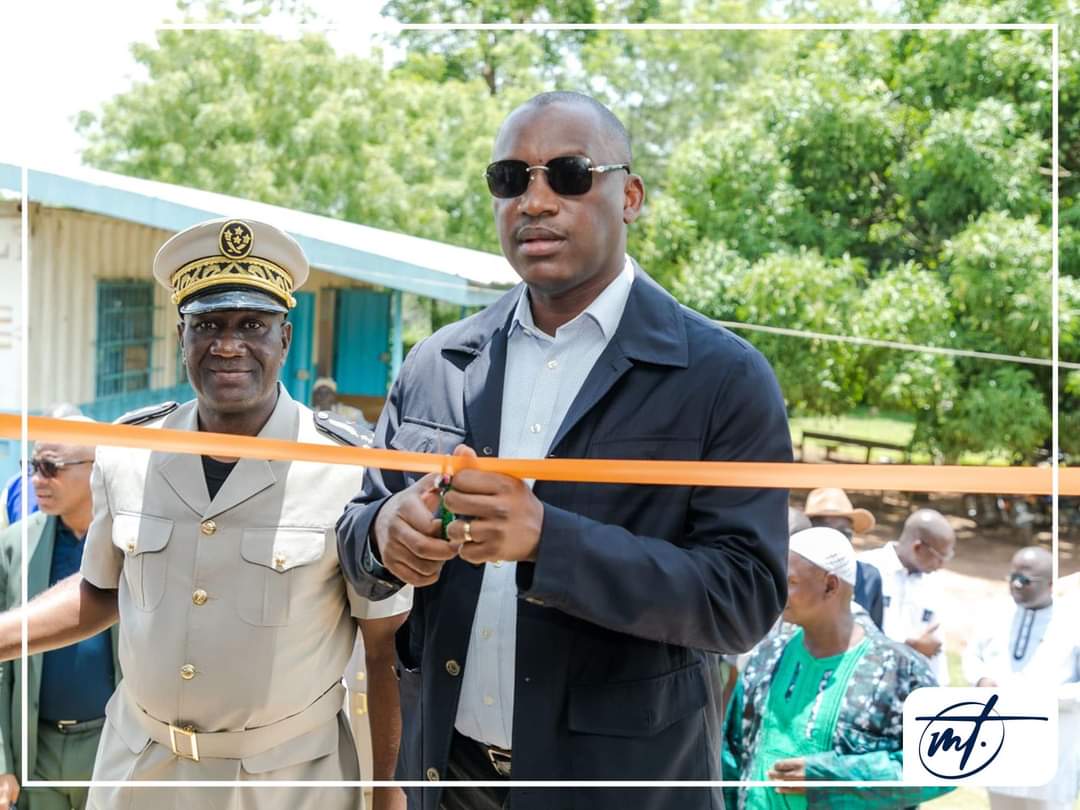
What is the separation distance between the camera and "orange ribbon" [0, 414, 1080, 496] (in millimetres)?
1976

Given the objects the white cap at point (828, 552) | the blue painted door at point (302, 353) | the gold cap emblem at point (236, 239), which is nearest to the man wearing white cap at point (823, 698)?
the white cap at point (828, 552)

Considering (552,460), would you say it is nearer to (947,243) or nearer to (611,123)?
(611,123)

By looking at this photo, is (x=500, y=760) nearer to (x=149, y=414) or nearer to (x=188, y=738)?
(x=188, y=738)

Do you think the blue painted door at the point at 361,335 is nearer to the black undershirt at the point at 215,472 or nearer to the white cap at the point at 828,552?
the white cap at the point at 828,552

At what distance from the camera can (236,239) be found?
8.39 ft

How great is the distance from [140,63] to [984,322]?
999 centimetres

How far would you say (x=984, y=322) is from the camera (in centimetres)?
1068

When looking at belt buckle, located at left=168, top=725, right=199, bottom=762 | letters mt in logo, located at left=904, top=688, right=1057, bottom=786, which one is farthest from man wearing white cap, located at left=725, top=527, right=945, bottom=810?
belt buckle, located at left=168, top=725, right=199, bottom=762

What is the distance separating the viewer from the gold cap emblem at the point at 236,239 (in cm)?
253

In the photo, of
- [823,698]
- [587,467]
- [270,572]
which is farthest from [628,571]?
[823,698]

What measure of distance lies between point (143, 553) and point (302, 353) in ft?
33.2

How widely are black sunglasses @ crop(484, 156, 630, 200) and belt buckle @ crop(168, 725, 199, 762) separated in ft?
4.00

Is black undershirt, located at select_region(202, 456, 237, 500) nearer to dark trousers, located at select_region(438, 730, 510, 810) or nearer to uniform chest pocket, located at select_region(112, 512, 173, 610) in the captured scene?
uniform chest pocket, located at select_region(112, 512, 173, 610)

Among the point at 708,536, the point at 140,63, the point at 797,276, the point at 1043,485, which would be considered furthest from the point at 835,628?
the point at 140,63
